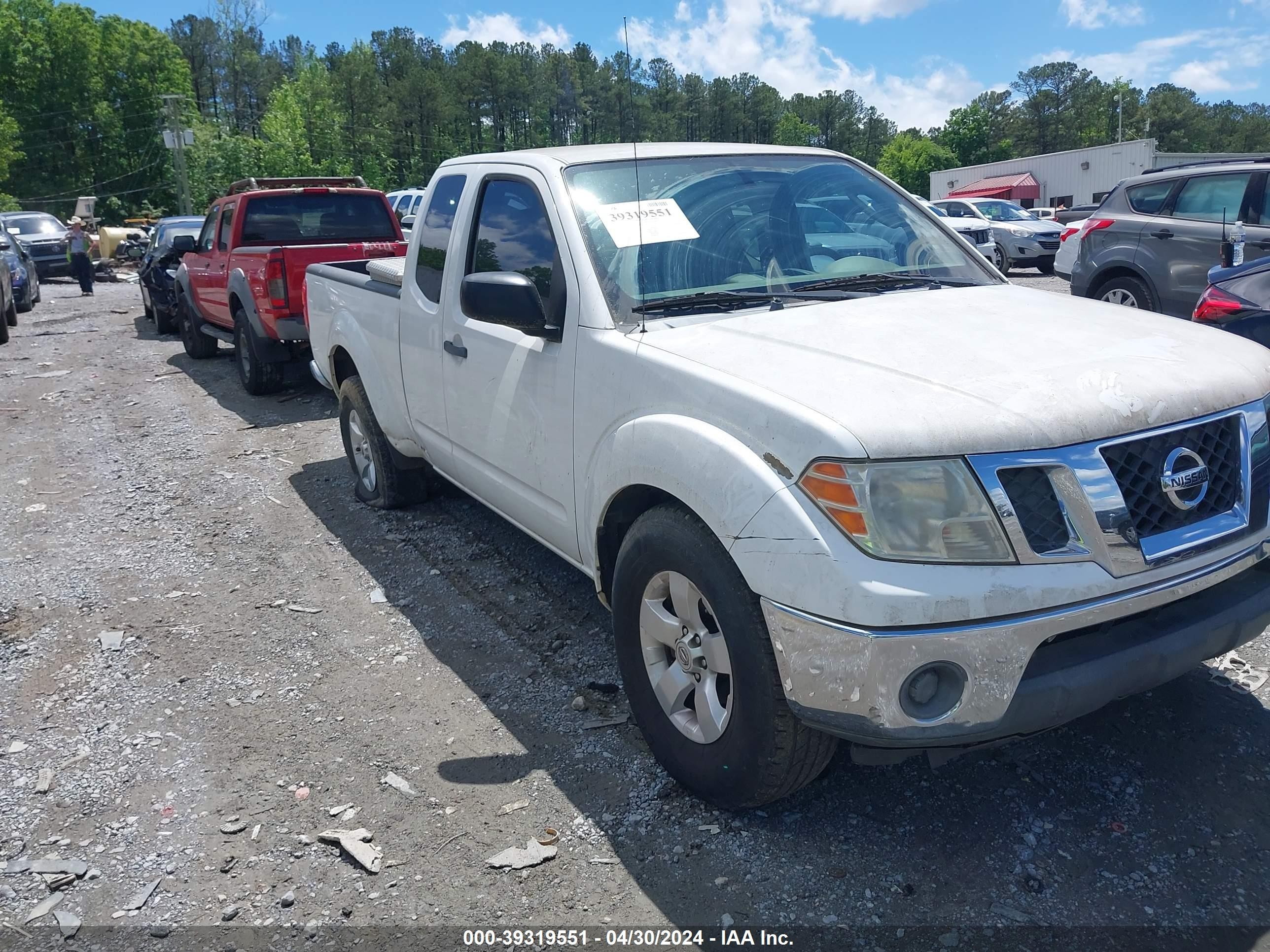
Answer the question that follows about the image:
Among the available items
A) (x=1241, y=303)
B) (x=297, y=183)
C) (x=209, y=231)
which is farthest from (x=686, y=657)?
(x=209, y=231)

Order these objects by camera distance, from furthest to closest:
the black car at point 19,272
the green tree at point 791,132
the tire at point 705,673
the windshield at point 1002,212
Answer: the windshield at point 1002,212
the black car at point 19,272
the green tree at point 791,132
the tire at point 705,673

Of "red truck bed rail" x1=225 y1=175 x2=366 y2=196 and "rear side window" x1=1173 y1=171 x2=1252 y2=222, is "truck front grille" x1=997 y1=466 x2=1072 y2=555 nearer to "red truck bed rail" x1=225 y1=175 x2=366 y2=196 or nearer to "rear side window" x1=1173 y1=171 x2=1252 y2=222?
"rear side window" x1=1173 y1=171 x2=1252 y2=222

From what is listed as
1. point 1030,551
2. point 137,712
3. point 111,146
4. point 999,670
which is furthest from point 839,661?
point 111,146

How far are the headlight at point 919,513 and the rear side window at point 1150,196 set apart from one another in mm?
8784

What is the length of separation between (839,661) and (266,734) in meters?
2.30

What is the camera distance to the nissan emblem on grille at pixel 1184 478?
2514 millimetres

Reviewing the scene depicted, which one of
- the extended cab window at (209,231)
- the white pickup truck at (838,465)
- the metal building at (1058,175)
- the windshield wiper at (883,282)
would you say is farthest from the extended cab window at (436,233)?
the metal building at (1058,175)

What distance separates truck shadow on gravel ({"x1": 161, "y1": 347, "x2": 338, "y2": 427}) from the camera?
29.8 ft

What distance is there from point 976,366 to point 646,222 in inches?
54.1

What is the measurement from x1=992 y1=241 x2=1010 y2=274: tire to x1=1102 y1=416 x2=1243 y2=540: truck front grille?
60.6ft

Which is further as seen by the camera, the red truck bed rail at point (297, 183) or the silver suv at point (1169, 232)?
the red truck bed rail at point (297, 183)

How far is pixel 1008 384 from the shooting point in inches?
100

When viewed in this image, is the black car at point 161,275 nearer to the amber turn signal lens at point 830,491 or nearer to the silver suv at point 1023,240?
the amber turn signal lens at point 830,491

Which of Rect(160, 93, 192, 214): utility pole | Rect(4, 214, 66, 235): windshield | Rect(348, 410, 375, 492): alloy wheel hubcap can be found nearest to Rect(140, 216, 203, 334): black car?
Rect(348, 410, 375, 492): alloy wheel hubcap
